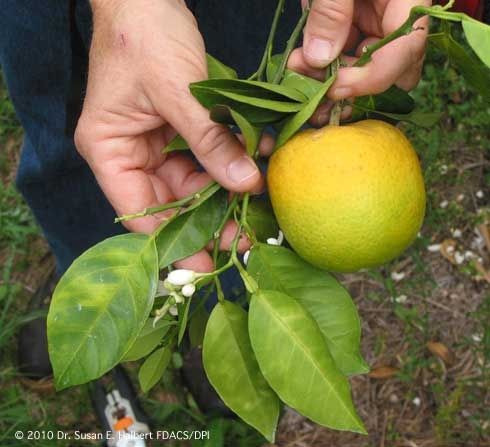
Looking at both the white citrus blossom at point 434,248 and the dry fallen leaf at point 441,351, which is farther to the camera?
the white citrus blossom at point 434,248

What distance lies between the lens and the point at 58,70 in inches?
48.5

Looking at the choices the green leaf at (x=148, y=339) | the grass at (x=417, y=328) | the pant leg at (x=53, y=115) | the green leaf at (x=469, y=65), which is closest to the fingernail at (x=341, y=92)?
the green leaf at (x=469, y=65)

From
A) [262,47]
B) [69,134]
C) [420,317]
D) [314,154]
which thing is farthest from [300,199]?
[420,317]

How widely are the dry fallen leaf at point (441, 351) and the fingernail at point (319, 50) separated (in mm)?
1042

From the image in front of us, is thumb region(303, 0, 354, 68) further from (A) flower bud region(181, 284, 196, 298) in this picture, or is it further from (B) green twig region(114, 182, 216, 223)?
(A) flower bud region(181, 284, 196, 298)

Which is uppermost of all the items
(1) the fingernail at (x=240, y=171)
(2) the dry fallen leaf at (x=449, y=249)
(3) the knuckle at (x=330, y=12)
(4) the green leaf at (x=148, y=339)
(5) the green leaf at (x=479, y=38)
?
(5) the green leaf at (x=479, y=38)

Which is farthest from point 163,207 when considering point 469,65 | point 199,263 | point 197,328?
point 469,65

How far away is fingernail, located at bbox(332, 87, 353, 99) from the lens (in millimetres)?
705

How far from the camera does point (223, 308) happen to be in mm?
708

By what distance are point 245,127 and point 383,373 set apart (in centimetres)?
111

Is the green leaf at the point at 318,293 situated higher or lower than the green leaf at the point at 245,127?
lower

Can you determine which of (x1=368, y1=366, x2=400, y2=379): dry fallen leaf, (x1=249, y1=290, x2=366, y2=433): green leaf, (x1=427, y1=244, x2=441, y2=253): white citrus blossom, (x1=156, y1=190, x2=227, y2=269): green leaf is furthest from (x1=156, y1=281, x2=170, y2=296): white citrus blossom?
(x1=427, y1=244, x2=441, y2=253): white citrus blossom

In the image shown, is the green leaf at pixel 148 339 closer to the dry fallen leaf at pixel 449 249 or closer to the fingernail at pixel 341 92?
the fingernail at pixel 341 92

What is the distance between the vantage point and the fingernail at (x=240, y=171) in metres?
0.74
